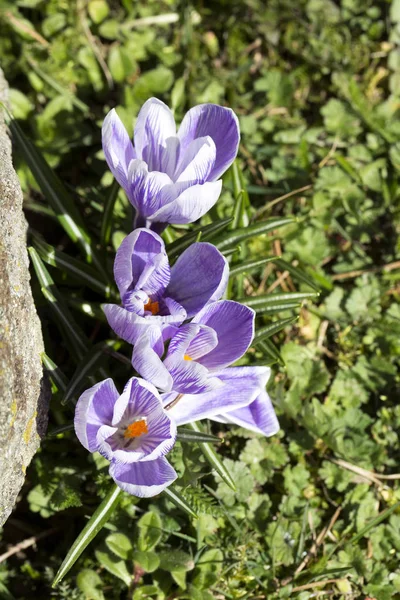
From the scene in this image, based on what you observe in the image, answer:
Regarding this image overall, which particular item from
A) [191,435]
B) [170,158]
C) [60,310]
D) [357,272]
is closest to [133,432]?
[191,435]

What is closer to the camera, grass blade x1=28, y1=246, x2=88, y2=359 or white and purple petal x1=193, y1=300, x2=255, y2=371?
white and purple petal x1=193, y1=300, x2=255, y2=371

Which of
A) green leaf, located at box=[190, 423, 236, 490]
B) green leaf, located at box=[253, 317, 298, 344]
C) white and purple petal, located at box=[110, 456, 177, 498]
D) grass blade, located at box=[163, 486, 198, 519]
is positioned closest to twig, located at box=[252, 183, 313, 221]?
green leaf, located at box=[253, 317, 298, 344]

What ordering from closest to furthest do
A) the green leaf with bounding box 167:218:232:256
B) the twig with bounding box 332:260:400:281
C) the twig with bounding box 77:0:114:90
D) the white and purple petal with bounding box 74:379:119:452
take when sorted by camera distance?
the white and purple petal with bounding box 74:379:119:452, the green leaf with bounding box 167:218:232:256, the twig with bounding box 332:260:400:281, the twig with bounding box 77:0:114:90

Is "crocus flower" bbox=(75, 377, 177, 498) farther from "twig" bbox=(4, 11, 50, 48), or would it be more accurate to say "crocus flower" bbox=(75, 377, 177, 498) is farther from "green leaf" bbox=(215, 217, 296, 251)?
"twig" bbox=(4, 11, 50, 48)

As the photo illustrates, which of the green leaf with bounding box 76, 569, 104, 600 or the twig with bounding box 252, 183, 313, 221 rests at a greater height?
the twig with bounding box 252, 183, 313, 221

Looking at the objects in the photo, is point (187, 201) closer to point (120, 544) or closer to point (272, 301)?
point (272, 301)

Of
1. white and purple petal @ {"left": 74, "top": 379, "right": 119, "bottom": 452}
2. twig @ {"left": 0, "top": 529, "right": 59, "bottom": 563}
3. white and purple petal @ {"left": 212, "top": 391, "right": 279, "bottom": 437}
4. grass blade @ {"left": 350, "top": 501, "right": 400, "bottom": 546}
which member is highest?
white and purple petal @ {"left": 74, "top": 379, "right": 119, "bottom": 452}

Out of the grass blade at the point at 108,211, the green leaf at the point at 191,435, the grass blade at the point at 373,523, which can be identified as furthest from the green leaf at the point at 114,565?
the grass blade at the point at 108,211

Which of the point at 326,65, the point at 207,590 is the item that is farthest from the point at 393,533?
the point at 326,65

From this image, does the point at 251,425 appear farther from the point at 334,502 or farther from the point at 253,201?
the point at 253,201
